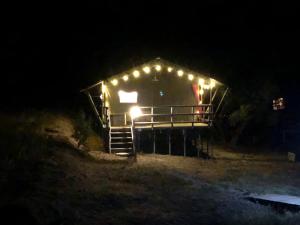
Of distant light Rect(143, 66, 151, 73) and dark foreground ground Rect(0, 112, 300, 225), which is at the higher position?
distant light Rect(143, 66, 151, 73)

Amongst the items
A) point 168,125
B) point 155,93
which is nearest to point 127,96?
point 155,93

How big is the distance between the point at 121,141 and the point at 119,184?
8.22m

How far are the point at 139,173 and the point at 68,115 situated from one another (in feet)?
37.4

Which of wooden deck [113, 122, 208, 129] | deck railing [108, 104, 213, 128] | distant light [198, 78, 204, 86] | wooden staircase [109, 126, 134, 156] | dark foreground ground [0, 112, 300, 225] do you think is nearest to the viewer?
dark foreground ground [0, 112, 300, 225]

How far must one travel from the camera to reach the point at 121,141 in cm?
2352

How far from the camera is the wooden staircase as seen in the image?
896 inches

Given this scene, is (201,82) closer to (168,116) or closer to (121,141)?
(168,116)

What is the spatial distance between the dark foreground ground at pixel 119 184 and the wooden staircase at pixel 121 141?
3.26ft

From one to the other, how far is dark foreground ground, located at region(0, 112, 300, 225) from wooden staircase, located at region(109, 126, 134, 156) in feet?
3.26

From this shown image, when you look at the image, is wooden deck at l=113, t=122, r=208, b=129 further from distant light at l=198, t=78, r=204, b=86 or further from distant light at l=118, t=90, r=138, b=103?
distant light at l=198, t=78, r=204, b=86

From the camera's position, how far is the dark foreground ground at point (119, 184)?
11.2 metres

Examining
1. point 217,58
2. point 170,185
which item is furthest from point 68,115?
point 217,58

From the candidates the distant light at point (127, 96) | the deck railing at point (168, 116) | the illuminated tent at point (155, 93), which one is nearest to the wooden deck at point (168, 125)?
the illuminated tent at point (155, 93)

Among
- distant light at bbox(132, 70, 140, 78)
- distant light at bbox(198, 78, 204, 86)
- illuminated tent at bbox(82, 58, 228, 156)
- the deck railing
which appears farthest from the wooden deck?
distant light at bbox(132, 70, 140, 78)
